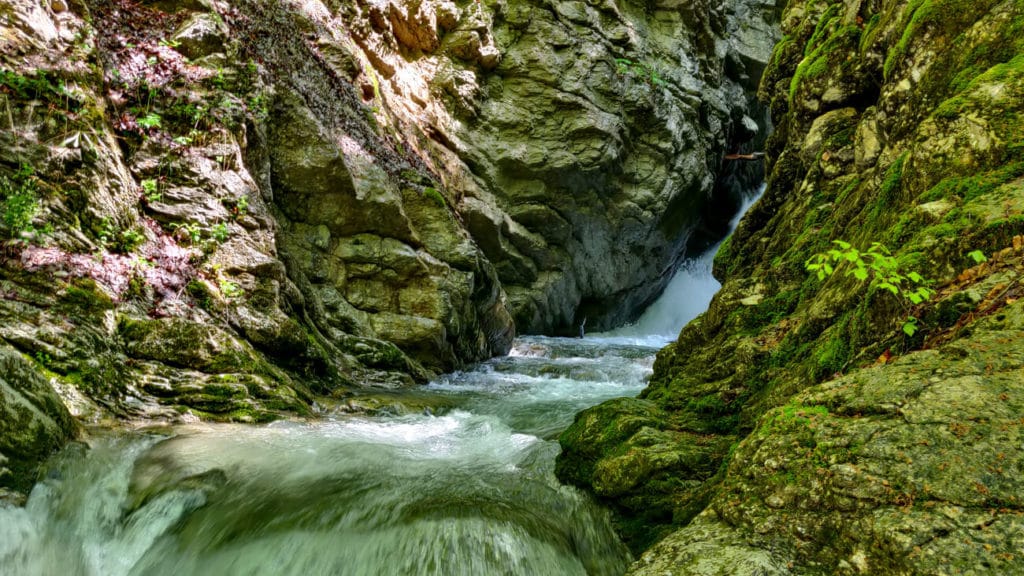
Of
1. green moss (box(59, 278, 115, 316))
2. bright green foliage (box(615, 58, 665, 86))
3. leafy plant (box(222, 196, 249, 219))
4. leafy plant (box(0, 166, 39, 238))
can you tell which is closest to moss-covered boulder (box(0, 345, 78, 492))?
green moss (box(59, 278, 115, 316))

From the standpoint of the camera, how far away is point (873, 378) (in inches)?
102

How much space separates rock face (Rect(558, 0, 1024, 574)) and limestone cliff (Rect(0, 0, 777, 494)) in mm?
4295

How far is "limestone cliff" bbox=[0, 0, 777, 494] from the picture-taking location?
5238mm

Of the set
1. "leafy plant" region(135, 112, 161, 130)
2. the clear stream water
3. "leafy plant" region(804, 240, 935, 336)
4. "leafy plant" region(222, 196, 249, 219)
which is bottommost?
the clear stream water

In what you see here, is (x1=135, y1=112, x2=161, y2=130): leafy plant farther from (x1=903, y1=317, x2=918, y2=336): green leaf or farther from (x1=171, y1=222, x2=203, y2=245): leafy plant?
(x1=903, y1=317, x2=918, y2=336): green leaf

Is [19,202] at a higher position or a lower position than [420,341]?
higher

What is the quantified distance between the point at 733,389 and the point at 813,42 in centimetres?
704

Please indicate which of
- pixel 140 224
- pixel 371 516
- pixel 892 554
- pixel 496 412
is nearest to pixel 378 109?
pixel 140 224

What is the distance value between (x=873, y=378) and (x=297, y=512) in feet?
12.7

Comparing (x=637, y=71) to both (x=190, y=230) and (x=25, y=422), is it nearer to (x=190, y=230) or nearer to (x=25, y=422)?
(x=190, y=230)

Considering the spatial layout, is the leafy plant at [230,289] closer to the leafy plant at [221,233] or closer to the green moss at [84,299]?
the leafy plant at [221,233]

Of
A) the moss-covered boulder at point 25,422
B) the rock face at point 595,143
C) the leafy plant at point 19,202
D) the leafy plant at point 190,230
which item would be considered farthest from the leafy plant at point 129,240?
the rock face at point 595,143

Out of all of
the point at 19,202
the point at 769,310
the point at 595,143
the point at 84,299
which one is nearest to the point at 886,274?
the point at 769,310

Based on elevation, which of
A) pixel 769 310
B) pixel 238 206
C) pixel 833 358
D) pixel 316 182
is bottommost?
pixel 769 310
